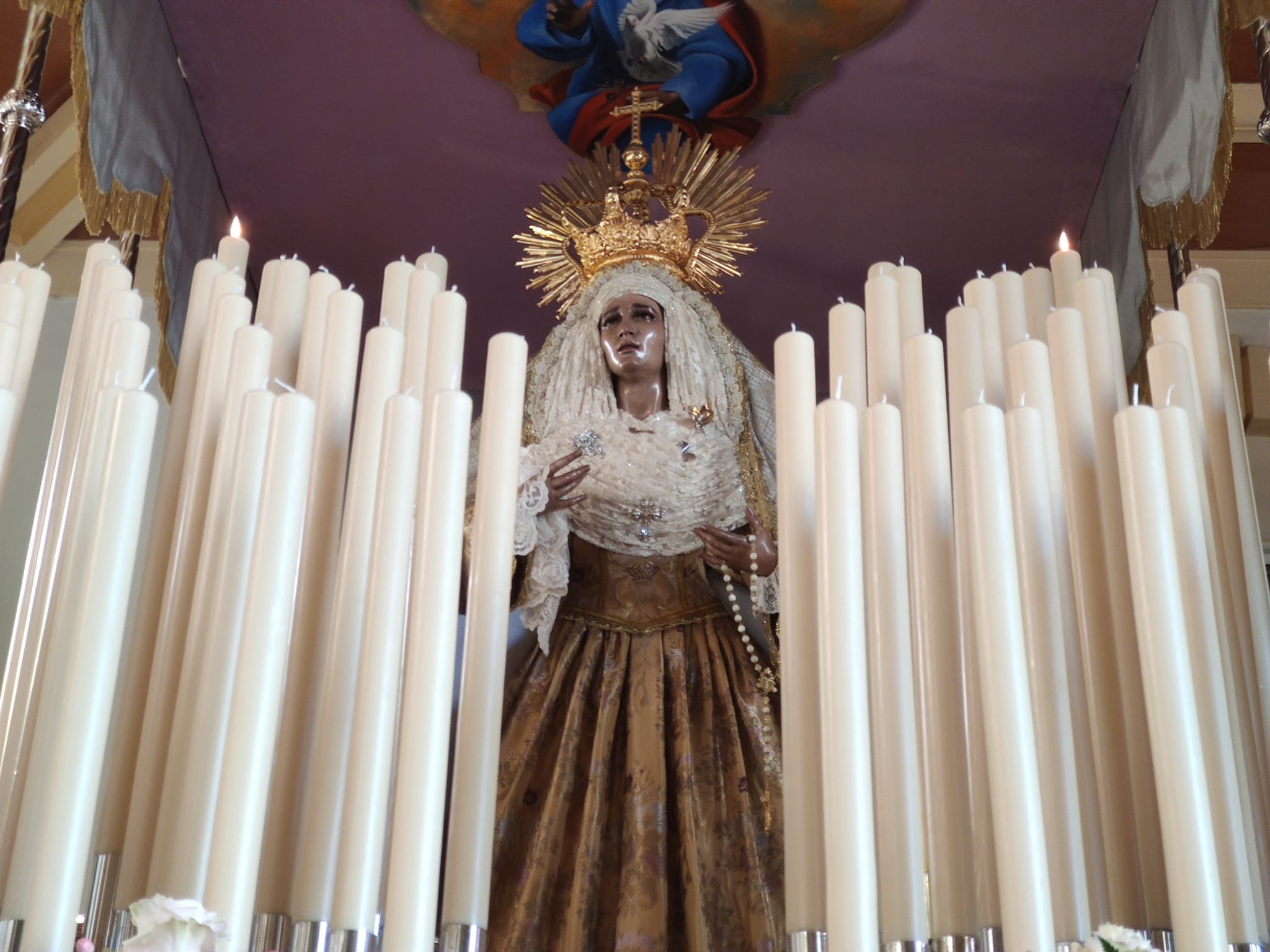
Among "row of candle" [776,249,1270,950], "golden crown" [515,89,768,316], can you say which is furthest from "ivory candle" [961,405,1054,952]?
"golden crown" [515,89,768,316]

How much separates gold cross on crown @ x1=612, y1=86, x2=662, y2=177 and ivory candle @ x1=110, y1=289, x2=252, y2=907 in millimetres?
1809

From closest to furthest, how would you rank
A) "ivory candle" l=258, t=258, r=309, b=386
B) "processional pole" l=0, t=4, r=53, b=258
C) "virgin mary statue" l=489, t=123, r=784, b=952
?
1. "ivory candle" l=258, t=258, r=309, b=386
2. "processional pole" l=0, t=4, r=53, b=258
3. "virgin mary statue" l=489, t=123, r=784, b=952

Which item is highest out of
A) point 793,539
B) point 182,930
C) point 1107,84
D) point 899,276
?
point 1107,84

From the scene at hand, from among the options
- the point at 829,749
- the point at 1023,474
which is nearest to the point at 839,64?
the point at 1023,474

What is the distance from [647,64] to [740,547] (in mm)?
1405

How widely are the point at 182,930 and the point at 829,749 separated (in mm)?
512

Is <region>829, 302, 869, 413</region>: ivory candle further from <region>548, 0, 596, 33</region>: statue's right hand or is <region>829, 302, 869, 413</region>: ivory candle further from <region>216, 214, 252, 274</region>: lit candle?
<region>548, 0, 596, 33</region>: statue's right hand

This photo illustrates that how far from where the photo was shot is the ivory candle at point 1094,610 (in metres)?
1.32

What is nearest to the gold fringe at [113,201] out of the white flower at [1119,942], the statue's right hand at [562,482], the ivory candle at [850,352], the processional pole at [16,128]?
the processional pole at [16,128]

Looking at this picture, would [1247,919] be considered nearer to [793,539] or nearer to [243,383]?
[793,539]

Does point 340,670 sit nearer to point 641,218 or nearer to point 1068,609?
point 1068,609

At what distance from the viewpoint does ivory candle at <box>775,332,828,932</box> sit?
125 cm

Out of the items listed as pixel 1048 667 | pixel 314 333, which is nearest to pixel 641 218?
pixel 314 333

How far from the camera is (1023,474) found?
4.43ft
